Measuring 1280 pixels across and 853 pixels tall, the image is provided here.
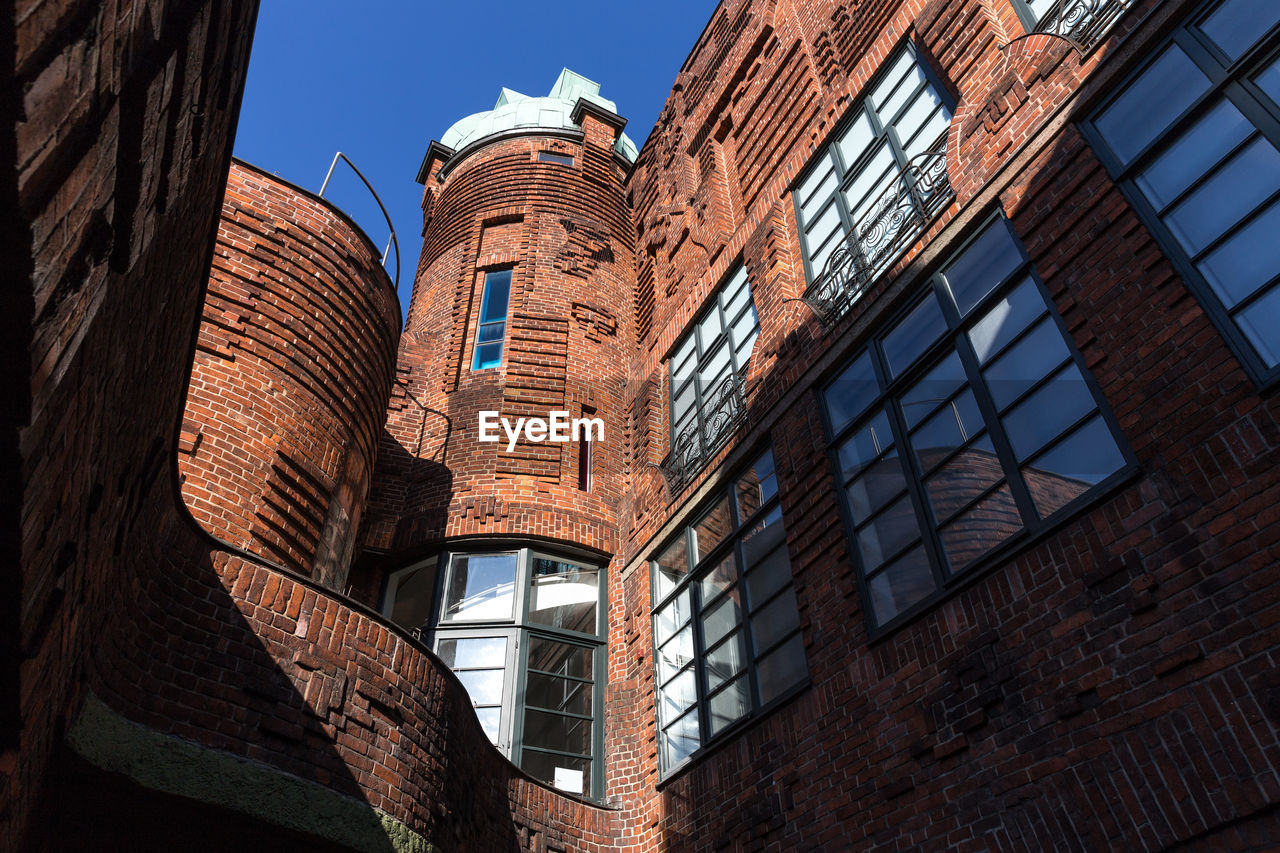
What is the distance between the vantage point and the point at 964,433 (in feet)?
21.9

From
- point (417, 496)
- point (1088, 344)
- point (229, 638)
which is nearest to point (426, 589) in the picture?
point (417, 496)

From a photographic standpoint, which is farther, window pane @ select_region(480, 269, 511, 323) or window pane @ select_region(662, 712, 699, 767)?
window pane @ select_region(480, 269, 511, 323)

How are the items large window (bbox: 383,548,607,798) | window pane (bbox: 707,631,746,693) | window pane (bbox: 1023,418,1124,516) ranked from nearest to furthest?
window pane (bbox: 1023,418,1124,516) < window pane (bbox: 707,631,746,693) < large window (bbox: 383,548,607,798)

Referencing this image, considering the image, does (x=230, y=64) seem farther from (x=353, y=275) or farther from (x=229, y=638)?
(x=353, y=275)

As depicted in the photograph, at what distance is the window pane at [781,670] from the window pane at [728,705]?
0.96ft

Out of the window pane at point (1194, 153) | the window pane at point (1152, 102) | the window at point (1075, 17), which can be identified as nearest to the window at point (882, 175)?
the window at point (1075, 17)

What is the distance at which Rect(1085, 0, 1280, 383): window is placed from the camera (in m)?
5.05

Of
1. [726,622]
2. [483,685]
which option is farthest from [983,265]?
[483,685]

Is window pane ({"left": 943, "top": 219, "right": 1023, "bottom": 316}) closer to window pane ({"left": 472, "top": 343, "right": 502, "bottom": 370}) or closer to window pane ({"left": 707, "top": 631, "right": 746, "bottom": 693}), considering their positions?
window pane ({"left": 707, "top": 631, "right": 746, "bottom": 693})

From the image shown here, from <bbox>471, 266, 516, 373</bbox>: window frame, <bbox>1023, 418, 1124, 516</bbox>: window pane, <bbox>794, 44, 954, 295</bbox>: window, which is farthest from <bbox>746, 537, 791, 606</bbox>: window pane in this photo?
<bbox>471, 266, 516, 373</bbox>: window frame

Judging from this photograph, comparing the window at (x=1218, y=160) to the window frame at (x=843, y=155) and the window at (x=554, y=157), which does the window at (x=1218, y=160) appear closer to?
the window frame at (x=843, y=155)

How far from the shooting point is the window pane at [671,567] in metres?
10.2

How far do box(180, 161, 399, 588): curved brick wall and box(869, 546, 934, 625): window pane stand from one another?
16.0 feet

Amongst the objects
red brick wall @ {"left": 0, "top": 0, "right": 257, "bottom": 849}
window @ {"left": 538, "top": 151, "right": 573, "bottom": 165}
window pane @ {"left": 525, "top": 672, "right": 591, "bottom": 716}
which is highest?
window @ {"left": 538, "top": 151, "right": 573, "bottom": 165}
